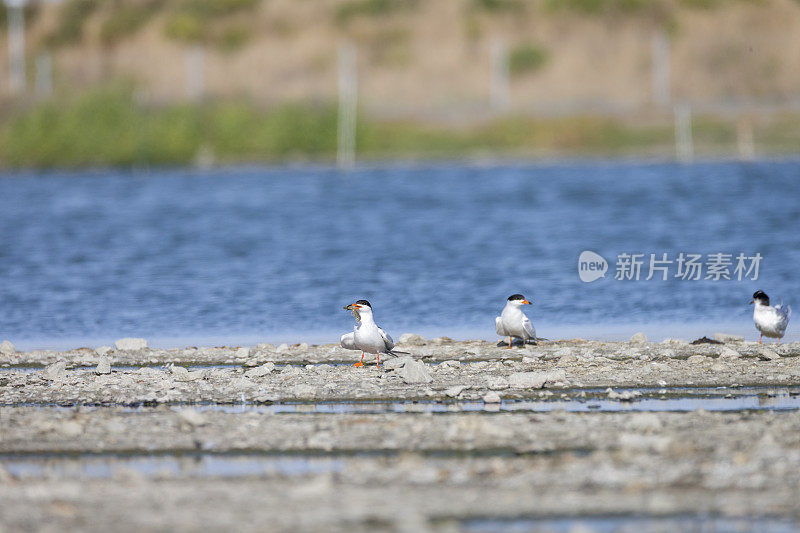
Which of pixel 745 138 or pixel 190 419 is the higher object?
pixel 745 138

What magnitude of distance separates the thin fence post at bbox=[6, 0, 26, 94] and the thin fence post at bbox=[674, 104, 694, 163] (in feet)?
123

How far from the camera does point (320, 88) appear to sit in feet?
279

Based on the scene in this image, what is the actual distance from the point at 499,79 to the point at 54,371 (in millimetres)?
68717

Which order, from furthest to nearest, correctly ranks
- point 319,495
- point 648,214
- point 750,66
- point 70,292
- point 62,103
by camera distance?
point 750,66 < point 62,103 < point 648,214 < point 70,292 < point 319,495

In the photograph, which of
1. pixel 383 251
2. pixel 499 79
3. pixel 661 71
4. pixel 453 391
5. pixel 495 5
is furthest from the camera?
pixel 495 5

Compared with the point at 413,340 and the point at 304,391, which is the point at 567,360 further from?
the point at 304,391

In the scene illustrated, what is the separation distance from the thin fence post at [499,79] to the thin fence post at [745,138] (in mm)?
12271

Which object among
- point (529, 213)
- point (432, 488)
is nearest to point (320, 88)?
point (529, 213)

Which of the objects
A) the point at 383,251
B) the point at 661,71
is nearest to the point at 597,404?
the point at 383,251

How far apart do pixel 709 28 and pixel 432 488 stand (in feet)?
271

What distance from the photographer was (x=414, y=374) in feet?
36.9

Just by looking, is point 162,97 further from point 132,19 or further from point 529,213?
point 529,213

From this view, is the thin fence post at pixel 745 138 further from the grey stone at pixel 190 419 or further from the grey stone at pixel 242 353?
the grey stone at pixel 190 419

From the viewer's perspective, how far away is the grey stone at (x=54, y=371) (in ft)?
38.8
